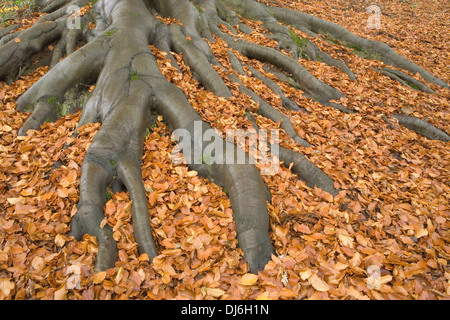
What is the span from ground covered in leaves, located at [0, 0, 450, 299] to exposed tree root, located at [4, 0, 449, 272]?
148 mm

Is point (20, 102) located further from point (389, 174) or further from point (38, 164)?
point (389, 174)

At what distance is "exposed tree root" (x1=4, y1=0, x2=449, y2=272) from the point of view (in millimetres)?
2471

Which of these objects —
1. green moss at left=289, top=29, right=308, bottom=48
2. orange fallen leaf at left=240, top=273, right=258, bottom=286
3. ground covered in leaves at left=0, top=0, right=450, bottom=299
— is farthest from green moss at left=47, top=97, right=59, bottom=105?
green moss at left=289, top=29, right=308, bottom=48

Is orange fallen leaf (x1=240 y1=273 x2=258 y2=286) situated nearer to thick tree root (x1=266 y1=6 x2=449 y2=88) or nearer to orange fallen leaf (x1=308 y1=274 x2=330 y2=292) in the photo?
orange fallen leaf (x1=308 y1=274 x2=330 y2=292)

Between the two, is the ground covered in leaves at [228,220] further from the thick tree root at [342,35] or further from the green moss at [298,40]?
the thick tree root at [342,35]

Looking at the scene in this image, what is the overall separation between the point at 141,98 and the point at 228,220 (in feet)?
6.33

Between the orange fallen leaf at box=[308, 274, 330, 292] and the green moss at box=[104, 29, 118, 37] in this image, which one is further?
the green moss at box=[104, 29, 118, 37]

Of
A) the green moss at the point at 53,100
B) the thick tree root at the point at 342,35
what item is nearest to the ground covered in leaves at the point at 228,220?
the green moss at the point at 53,100

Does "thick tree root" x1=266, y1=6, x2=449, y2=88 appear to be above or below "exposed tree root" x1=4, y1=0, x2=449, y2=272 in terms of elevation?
above

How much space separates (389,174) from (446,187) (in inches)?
30.1

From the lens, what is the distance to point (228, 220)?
104 inches

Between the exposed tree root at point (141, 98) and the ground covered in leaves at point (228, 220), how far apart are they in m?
0.15

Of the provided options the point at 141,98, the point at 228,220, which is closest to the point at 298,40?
the point at 141,98

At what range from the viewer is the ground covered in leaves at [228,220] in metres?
2.11
